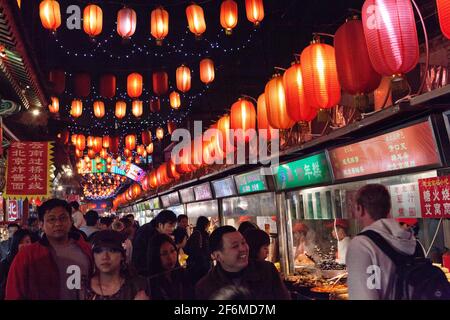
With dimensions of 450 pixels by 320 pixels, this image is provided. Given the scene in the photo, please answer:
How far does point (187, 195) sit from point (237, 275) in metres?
18.8

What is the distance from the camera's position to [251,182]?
13336 mm

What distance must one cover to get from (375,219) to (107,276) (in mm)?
2453

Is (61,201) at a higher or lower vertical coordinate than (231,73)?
lower

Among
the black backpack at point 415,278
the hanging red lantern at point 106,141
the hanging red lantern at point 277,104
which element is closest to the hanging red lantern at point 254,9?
the hanging red lantern at point 277,104

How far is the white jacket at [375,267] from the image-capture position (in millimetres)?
3672

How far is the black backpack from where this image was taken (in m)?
3.53

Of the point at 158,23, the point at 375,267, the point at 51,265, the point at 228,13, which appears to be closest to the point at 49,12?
the point at 158,23

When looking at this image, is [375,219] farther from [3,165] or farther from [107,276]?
[3,165]

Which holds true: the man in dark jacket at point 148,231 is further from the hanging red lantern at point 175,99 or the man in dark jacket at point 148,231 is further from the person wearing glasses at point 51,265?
the hanging red lantern at point 175,99

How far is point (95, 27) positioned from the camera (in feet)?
40.1
